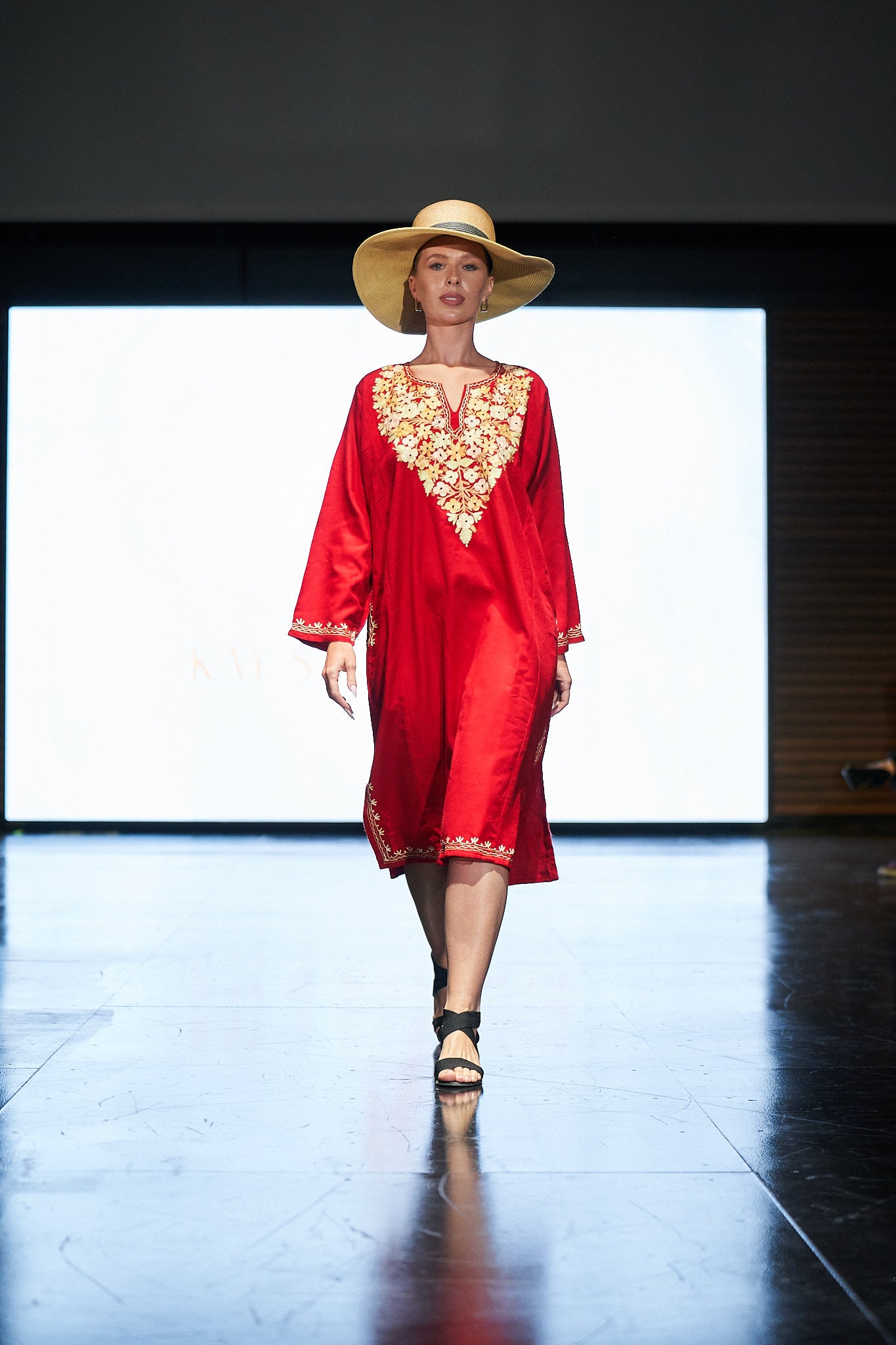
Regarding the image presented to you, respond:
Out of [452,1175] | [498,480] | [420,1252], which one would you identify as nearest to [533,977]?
[498,480]

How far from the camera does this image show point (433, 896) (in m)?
2.20

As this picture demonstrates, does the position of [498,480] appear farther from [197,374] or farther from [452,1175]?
[197,374]

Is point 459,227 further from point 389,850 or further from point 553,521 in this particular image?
point 389,850

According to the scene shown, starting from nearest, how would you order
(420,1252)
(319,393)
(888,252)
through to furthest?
(420,1252) < (319,393) < (888,252)

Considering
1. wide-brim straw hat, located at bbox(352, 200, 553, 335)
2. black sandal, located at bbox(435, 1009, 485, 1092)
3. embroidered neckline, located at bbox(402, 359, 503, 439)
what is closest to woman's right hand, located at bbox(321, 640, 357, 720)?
embroidered neckline, located at bbox(402, 359, 503, 439)

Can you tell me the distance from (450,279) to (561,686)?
2.07ft

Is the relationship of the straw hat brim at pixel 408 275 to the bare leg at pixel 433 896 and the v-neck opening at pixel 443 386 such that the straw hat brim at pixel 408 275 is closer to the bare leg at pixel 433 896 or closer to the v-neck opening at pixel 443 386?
the v-neck opening at pixel 443 386

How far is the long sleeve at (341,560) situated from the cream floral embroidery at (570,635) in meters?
0.29

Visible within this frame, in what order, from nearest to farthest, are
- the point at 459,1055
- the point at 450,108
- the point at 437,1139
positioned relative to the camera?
the point at 437,1139
the point at 459,1055
the point at 450,108

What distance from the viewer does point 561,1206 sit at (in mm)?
1443

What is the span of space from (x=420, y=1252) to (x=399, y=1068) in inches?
27.8

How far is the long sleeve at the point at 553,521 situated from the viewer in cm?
223

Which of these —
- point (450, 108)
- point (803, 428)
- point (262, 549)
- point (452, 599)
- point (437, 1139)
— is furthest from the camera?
point (803, 428)

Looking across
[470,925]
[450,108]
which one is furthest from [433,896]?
[450,108]
